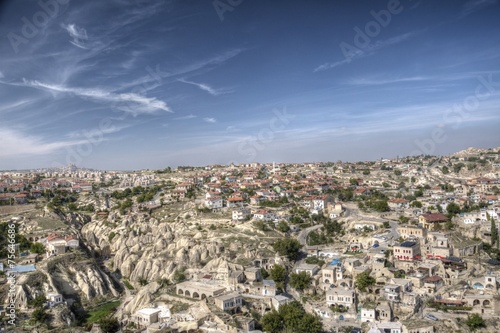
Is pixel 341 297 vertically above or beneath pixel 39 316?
above

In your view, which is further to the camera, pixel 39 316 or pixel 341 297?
pixel 39 316

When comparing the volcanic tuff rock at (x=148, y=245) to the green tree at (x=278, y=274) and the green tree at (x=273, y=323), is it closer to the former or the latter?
the green tree at (x=278, y=274)

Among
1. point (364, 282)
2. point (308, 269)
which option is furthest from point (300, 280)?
point (364, 282)

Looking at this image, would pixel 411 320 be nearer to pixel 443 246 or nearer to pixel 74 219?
pixel 443 246

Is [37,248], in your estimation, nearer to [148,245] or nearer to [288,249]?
[148,245]

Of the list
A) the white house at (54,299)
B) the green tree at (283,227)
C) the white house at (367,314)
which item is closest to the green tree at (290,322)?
the white house at (367,314)

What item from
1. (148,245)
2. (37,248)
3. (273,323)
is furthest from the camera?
(148,245)

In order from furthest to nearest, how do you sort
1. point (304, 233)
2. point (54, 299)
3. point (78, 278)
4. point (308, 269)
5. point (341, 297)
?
1. point (304, 233)
2. point (78, 278)
3. point (308, 269)
4. point (54, 299)
5. point (341, 297)
